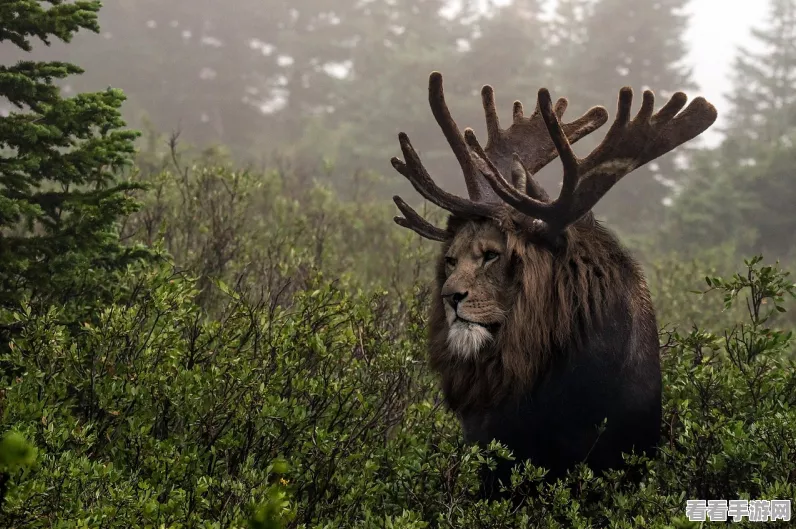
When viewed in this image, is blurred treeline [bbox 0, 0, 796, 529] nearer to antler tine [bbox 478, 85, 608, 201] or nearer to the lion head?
the lion head

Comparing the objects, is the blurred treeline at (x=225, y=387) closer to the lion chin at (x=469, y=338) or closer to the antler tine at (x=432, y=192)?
the lion chin at (x=469, y=338)

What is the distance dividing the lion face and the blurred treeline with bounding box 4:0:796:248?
16.3 m

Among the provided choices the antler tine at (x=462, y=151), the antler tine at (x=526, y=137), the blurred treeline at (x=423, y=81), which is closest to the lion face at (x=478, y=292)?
the antler tine at (x=462, y=151)

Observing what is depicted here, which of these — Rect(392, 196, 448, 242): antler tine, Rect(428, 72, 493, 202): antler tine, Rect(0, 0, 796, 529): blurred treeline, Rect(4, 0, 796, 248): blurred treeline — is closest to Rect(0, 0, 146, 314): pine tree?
Rect(0, 0, 796, 529): blurred treeline

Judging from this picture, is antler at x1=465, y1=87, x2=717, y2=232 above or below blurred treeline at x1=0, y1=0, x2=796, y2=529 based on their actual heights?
above

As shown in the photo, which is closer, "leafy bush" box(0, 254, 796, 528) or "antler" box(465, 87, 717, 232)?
"leafy bush" box(0, 254, 796, 528)

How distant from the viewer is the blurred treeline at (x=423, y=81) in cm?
2248

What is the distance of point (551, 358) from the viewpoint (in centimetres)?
381

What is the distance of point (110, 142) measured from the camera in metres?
4.69

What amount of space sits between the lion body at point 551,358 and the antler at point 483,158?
0.23 m

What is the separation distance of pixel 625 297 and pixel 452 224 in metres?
0.99

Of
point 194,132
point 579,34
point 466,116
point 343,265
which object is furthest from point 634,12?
point 343,265

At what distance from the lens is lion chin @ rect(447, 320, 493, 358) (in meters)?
3.79

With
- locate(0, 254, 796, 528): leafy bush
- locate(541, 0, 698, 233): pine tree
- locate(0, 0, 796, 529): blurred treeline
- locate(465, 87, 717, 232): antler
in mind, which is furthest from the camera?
locate(541, 0, 698, 233): pine tree
